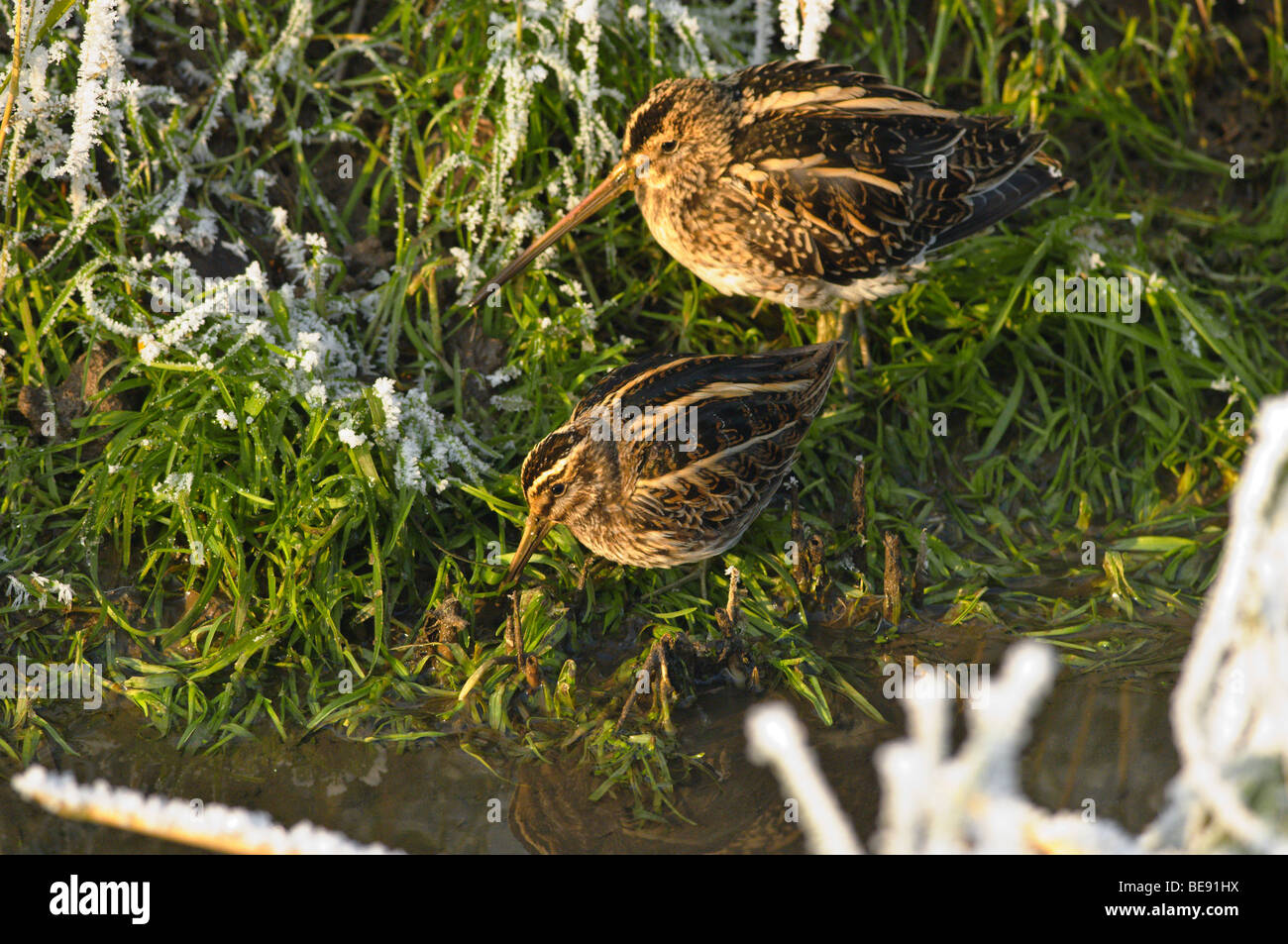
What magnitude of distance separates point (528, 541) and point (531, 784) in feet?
3.02

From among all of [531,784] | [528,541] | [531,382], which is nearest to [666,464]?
[528,541]

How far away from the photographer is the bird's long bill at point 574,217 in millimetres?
5094

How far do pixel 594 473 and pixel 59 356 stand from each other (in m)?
2.34

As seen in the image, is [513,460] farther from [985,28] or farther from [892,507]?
[985,28]

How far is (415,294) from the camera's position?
5.24 m

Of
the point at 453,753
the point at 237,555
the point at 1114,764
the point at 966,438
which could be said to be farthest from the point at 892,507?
the point at 237,555

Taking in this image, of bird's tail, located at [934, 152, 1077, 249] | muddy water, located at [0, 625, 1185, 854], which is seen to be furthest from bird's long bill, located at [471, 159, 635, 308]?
muddy water, located at [0, 625, 1185, 854]

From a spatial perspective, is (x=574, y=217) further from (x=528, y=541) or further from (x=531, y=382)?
(x=528, y=541)

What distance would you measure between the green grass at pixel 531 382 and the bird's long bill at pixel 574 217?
16cm

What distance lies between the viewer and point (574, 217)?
5.15m

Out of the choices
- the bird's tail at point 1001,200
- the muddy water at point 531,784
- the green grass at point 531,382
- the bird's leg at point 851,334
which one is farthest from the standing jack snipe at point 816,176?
the muddy water at point 531,784

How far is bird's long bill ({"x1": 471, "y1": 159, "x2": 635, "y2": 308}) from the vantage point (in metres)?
5.09

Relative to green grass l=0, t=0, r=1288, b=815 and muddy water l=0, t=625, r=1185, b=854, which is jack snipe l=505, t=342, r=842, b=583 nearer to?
green grass l=0, t=0, r=1288, b=815

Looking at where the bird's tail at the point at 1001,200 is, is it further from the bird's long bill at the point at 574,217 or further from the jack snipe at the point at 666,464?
the bird's long bill at the point at 574,217
